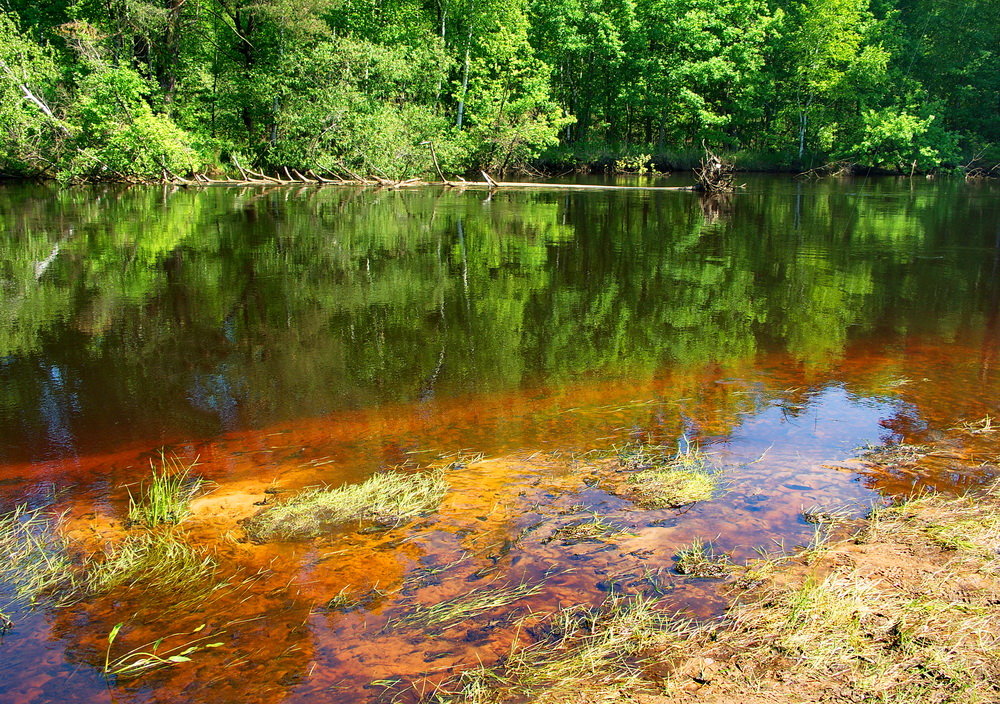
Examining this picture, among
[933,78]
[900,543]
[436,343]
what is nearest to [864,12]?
[933,78]

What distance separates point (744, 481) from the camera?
4879 mm

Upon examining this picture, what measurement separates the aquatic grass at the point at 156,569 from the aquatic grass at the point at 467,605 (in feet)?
3.48

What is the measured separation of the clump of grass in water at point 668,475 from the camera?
460 cm

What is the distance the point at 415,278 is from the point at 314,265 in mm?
2349

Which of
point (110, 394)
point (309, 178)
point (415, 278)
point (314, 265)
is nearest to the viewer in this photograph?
point (110, 394)

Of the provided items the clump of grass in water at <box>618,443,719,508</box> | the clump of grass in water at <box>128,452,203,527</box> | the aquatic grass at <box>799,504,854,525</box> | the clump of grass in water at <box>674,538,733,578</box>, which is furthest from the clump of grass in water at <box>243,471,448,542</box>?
the aquatic grass at <box>799,504,854,525</box>

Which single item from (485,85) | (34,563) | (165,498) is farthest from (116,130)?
(34,563)

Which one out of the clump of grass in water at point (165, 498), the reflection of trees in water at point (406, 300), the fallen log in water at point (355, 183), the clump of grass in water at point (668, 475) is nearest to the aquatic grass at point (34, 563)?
the clump of grass in water at point (165, 498)

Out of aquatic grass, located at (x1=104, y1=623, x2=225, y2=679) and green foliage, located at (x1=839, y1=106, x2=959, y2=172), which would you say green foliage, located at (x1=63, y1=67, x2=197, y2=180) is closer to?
aquatic grass, located at (x1=104, y1=623, x2=225, y2=679)

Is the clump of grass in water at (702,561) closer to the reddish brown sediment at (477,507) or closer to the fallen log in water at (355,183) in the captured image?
the reddish brown sediment at (477,507)

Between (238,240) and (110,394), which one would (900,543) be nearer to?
(110,394)

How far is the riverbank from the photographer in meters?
2.85

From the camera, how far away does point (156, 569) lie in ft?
12.7

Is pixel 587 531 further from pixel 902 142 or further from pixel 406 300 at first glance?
pixel 902 142
